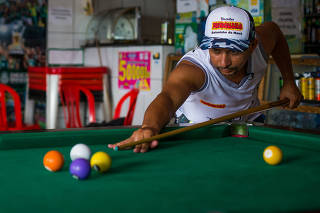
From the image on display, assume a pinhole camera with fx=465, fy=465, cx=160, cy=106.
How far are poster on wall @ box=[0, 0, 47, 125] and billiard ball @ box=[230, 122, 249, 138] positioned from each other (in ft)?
13.5

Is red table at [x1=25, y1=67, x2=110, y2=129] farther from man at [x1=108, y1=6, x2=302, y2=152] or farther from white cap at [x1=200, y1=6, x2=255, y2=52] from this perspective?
white cap at [x1=200, y1=6, x2=255, y2=52]

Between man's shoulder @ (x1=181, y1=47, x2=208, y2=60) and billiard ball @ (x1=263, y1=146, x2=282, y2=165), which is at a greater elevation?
man's shoulder @ (x1=181, y1=47, x2=208, y2=60)

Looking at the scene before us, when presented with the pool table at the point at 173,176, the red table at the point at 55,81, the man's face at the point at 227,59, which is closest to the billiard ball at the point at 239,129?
the pool table at the point at 173,176

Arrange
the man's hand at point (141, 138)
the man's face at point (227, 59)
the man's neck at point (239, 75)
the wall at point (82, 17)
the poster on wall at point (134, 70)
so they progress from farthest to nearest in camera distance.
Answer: the wall at point (82, 17) < the poster on wall at point (134, 70) < the man's neck at point (239, 75) < the man's face at point (227, 59) < the man's hand at point (141, 138)

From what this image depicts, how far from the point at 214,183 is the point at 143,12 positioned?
505cm

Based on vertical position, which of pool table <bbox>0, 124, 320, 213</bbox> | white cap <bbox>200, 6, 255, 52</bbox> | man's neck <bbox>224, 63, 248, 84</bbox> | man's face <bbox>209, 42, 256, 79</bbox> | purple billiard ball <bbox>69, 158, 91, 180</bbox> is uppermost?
white cap <bbox>200, 6, 255, 52</bbox>

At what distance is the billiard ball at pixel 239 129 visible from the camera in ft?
7.39

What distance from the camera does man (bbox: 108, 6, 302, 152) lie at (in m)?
2.41

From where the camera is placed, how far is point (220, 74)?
2717mm

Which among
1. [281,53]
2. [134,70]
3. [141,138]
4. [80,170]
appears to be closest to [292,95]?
[281,53]

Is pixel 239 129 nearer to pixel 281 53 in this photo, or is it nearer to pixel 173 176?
pixel 173 176

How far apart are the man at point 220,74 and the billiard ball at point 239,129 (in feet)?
1.00

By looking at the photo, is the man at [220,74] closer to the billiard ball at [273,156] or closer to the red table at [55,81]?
the billiard ball at [273,156]

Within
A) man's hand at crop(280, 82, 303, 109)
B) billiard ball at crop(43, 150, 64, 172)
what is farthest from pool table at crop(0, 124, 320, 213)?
man's hand at crop(280, 82, 303, 109)
